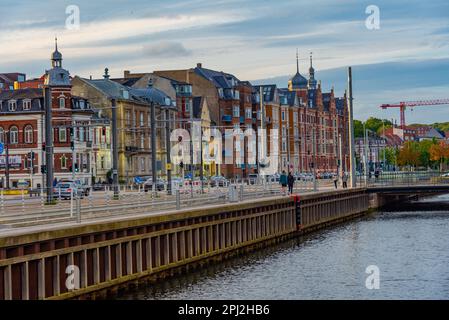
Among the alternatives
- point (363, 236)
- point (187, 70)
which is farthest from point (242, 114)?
point (363, 236)

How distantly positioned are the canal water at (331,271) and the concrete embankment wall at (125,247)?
1.17 meters

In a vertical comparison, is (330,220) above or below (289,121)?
below

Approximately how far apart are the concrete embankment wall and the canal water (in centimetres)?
117

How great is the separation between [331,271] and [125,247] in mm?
10598

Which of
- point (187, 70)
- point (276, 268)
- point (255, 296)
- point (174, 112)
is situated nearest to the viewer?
point (255, 296)

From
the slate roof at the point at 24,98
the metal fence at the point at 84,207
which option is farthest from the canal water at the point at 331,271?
the slate roof at the point at 24,98

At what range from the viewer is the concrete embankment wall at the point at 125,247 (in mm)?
31016

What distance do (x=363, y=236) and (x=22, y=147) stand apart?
5246 centimetres

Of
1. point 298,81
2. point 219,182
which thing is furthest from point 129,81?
point 298,81

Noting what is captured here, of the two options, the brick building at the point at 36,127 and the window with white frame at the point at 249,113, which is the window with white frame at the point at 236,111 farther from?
the brick building at the point at 36,127

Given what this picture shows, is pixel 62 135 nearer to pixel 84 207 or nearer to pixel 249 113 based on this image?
pixel 249 113

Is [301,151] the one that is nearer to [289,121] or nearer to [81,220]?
[289,121]
